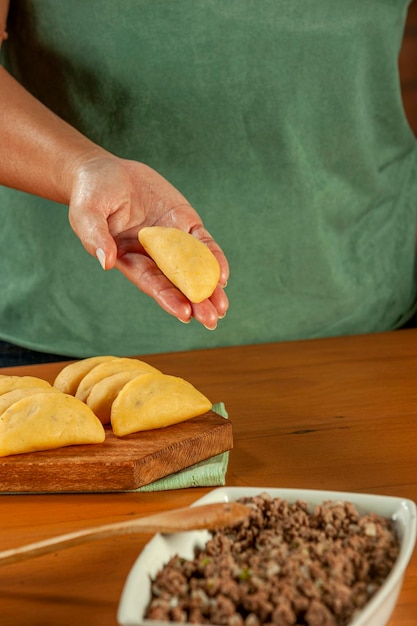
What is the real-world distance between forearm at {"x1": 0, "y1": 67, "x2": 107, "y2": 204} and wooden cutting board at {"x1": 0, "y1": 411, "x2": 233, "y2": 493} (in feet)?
1.59

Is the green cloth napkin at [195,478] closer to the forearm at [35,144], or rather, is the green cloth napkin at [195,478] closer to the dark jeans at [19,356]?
the forearm at [35,144]

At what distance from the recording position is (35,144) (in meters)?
1.27

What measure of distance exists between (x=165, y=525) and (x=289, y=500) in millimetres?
112

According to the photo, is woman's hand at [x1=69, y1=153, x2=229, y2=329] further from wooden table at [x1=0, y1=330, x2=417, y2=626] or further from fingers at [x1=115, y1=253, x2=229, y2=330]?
wooden table at [x1=0, y1=330, x2=417, y2=626]

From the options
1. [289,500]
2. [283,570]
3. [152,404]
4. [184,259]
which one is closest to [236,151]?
[184,259]

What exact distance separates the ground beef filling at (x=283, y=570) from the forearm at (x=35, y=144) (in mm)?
722

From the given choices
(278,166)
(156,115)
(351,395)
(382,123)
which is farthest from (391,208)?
(351,395)

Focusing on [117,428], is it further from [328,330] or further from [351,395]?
[328,330]

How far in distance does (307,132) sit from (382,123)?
0.19 m

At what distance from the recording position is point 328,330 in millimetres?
1544

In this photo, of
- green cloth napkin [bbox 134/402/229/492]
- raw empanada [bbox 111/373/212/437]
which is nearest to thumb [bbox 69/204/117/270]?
raw empanada [bbox 111/373/212/437]

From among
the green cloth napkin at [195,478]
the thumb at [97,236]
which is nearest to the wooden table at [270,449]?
the green cloth napkin at [195,478]

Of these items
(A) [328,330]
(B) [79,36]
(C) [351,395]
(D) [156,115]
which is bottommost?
(A) [328,330]

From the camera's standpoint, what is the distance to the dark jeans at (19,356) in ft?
5.02
